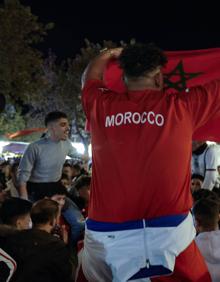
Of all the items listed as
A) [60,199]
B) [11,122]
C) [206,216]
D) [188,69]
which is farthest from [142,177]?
[11,122]

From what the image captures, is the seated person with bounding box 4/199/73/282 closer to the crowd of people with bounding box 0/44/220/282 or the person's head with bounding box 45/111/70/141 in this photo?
the crowd of people with bounding box 0/44/220/282

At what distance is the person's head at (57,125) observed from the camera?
19.9ft

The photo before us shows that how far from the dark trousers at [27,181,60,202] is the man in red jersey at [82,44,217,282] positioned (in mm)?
3616

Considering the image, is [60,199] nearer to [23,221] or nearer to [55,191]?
[55,191]

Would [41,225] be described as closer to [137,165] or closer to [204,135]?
[204,135]

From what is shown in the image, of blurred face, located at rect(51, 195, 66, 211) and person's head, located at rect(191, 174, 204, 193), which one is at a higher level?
blurred face, located at rect(51, 195, 66, 211)

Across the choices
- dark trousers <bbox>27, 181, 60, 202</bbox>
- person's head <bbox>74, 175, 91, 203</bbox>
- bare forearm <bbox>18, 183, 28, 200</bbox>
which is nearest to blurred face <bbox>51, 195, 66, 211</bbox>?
dark trousers <bbox>27, 181, 60, 202</bbox>

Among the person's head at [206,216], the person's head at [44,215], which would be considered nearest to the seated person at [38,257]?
the person's head at [44,215]

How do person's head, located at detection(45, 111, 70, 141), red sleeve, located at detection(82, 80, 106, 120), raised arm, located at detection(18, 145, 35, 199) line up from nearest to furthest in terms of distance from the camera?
red sleeve, located at detection(82, 80, 106, 120), raised arm, located at detection(18, 145, 35, 199), person's head, located at detection(45, 111, 70, 141)

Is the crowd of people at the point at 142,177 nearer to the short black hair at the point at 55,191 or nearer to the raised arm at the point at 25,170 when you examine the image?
the raised arm at the point at 25,170

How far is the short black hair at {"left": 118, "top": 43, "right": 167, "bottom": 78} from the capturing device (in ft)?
8.54

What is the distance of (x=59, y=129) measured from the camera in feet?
20.0

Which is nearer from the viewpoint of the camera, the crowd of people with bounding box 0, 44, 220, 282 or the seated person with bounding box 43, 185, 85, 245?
the crowd of people with bounding box 0, 44, 220, 282

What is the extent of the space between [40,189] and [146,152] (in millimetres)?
3960
